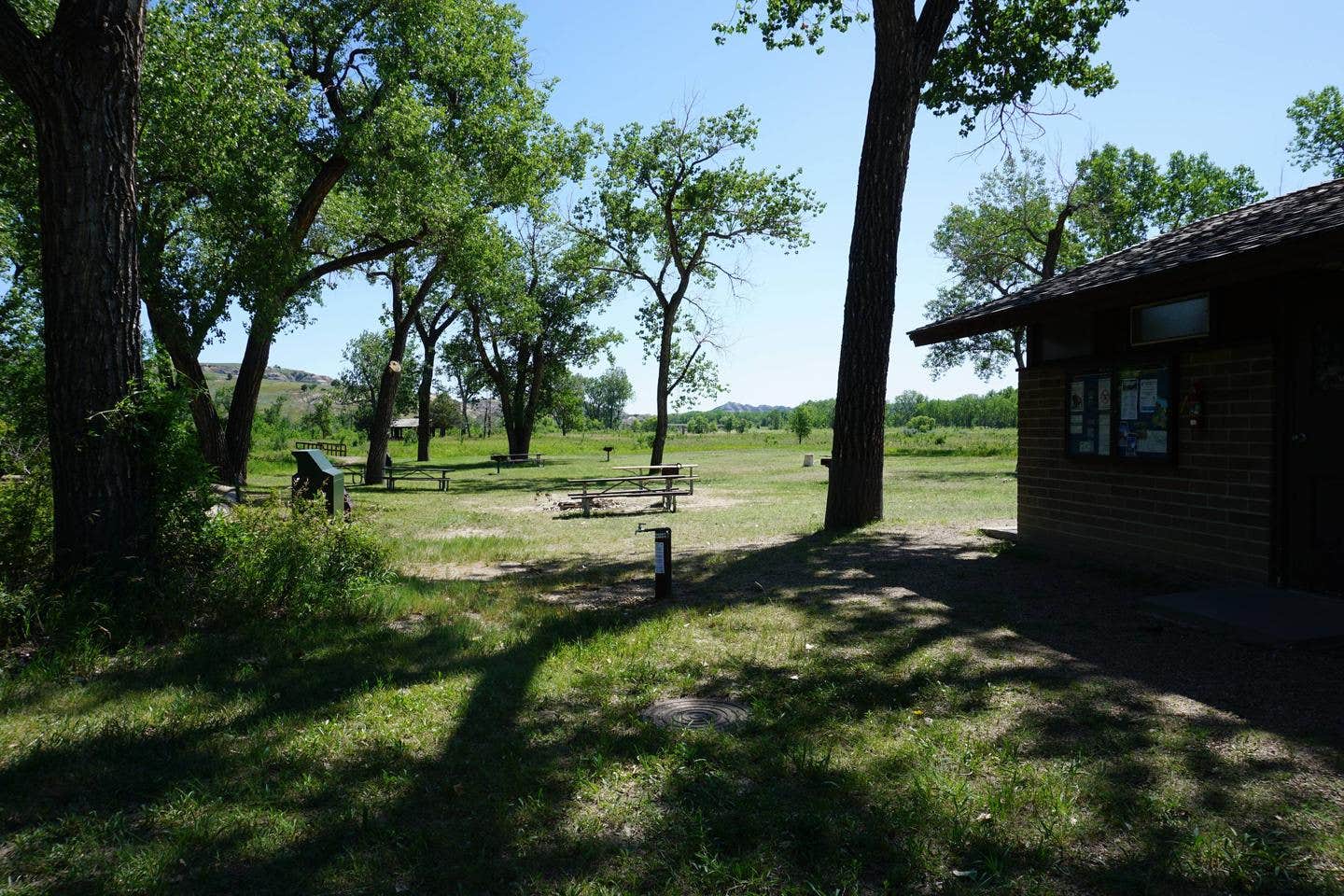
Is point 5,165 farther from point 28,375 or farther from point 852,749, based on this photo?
point 852,749

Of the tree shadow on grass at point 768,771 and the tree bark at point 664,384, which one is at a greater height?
the tree bark at point 664,384

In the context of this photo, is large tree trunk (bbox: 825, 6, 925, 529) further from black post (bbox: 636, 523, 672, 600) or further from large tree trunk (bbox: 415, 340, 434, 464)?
large tree trunk (bbox: 415, 340, 434, 464)

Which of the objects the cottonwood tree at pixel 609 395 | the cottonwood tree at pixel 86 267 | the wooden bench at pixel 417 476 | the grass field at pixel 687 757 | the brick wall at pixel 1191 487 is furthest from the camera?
the cottonwood tree at pixel 609 395

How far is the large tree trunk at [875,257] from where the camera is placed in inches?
427

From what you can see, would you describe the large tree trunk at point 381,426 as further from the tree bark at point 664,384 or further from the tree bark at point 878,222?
the tree bark at point 878,222

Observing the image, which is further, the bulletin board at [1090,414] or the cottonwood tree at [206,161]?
the cottonwood tree at [206,161]

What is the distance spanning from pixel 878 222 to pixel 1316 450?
6091 mm

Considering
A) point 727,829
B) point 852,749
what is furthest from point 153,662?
point 852,749

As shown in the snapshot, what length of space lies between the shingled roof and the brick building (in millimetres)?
23

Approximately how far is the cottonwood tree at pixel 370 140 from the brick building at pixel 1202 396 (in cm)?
1361

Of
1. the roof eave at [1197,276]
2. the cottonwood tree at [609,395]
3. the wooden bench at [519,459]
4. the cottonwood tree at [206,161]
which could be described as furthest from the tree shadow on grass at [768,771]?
the cottonwood tree at [609,395]

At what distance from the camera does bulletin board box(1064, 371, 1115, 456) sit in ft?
27.0

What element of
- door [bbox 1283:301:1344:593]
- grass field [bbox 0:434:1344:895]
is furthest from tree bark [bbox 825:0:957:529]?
door [bbox 1283:301:1344:593]

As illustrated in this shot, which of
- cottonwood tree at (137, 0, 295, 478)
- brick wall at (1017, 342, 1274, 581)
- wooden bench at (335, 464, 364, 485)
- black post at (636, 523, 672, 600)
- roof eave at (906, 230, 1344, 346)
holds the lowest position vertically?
wooden bench at (335, 464, 364, 485)
